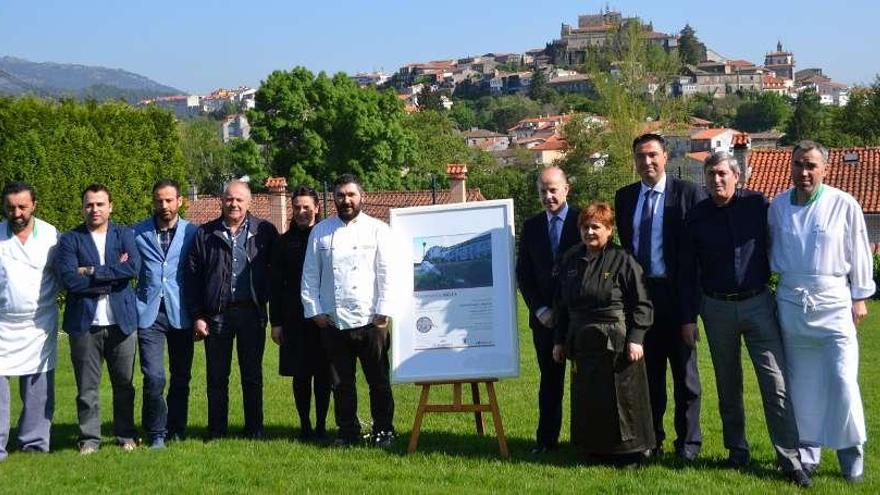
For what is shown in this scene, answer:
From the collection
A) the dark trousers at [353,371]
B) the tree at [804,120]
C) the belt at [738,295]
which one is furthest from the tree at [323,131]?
the tree at [804,120]

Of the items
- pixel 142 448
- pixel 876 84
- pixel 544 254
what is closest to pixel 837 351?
pixel 544 254

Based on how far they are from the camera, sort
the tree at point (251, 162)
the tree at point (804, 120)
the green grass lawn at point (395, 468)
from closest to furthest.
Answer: the green grass lawn at point (395, 468)
the tree at point (251, 162)
the tree at point (804, 120)

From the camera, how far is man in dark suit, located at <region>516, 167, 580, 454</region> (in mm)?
7547

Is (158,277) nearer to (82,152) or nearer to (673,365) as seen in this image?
(673,365)

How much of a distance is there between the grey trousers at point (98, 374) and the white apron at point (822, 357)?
4928 millimetres

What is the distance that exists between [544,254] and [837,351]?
85.0 inches

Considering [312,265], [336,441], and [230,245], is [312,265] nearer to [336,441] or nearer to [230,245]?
[230,245]

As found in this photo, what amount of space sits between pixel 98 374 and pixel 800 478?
206 inches

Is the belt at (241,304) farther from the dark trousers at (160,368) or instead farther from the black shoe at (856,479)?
the black shoe at (856,479)

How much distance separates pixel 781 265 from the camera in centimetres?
679

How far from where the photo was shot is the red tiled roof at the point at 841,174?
3569 cm

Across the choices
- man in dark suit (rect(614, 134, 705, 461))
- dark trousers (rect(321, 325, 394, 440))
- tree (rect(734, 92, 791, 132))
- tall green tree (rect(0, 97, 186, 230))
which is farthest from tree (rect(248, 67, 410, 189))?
tree (rect(734, 92, 791, 132))

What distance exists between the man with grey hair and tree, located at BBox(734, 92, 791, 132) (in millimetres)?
133956

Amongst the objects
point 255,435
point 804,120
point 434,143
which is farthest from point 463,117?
point 255,435
